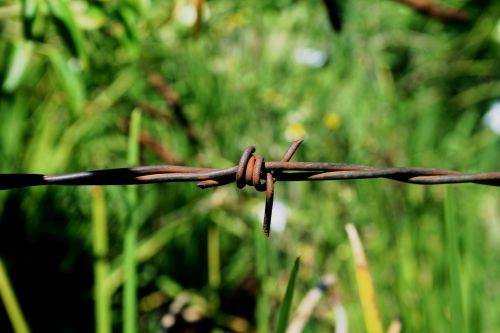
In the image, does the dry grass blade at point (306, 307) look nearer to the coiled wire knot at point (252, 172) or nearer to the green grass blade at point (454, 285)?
the green grass blade at point (454, 285)

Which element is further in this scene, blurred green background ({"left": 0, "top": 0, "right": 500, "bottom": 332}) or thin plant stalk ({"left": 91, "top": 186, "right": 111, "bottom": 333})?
blurred green background ({"left": 0, "top": 0, "right": 500, "bottom": 332})

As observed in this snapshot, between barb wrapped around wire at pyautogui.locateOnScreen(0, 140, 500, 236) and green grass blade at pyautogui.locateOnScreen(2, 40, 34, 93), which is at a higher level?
green grass blade at pyautogui.locateOnScreen(2, 40, 34, 93)

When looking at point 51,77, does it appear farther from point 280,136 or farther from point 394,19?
point 394,19

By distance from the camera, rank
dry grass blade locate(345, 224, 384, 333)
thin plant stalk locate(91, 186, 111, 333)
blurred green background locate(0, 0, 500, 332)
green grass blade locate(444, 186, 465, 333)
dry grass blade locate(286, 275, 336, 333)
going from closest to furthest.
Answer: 1. green grass blade locate(444, 186, 465, 333)
2. dry grass blade locate(345, 224, 384, 333)
3. thin plant stalk locate(91, 186, 111, 333)
4. dry grass blade locate(286, 275, 336, 333)
5. blurred green background locate(0, 0, 500, 332)

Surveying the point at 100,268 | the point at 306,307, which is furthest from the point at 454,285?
the point at 100,268

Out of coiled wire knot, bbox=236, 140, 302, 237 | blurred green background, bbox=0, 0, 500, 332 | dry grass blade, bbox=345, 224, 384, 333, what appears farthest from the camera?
blurred green background, bbox=0, 0, 500, 332

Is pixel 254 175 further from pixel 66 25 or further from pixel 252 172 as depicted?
pixel 66 25

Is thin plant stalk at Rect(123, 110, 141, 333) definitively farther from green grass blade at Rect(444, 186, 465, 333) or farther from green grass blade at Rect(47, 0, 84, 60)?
green grass blade at Rect(444, 186, 465, 333)

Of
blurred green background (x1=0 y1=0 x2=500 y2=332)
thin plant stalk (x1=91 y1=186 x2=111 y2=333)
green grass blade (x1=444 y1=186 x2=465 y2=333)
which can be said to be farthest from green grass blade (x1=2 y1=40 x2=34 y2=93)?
green grass blade (x1=444 y1=186 x2=465 y2=333)
